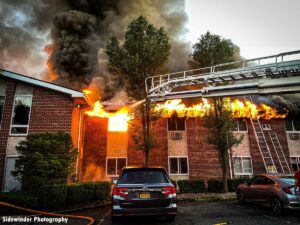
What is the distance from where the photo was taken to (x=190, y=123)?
749 inches

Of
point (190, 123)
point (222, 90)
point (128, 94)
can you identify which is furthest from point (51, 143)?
point (190, 123)

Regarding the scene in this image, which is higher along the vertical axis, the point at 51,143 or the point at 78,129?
the point at 78,129

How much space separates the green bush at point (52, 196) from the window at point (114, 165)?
799 cm

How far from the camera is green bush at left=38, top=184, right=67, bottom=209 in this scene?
30.2 ft

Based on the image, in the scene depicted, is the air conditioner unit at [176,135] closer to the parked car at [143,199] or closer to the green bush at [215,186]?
the green bush at [215,186]

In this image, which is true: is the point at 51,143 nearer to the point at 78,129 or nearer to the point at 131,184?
the point at 78,129

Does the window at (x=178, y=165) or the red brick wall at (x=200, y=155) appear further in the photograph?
the window at (x=178, y=165)

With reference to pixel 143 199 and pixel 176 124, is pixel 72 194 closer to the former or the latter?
pixel 143 199

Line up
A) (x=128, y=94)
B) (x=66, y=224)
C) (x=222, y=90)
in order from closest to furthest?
1. (x=66, y=224)
2. (x=222, y=90)
3. (x=128, y=94)

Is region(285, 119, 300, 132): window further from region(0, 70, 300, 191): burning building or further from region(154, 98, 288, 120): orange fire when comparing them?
region(154, 98, 288, 120): orange fire

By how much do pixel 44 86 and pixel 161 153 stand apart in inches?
383

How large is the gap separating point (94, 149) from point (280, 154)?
49.3 ft

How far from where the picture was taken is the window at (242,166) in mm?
18344

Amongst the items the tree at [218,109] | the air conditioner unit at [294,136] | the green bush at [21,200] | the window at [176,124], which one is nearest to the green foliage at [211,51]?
the tree at [218,109]
